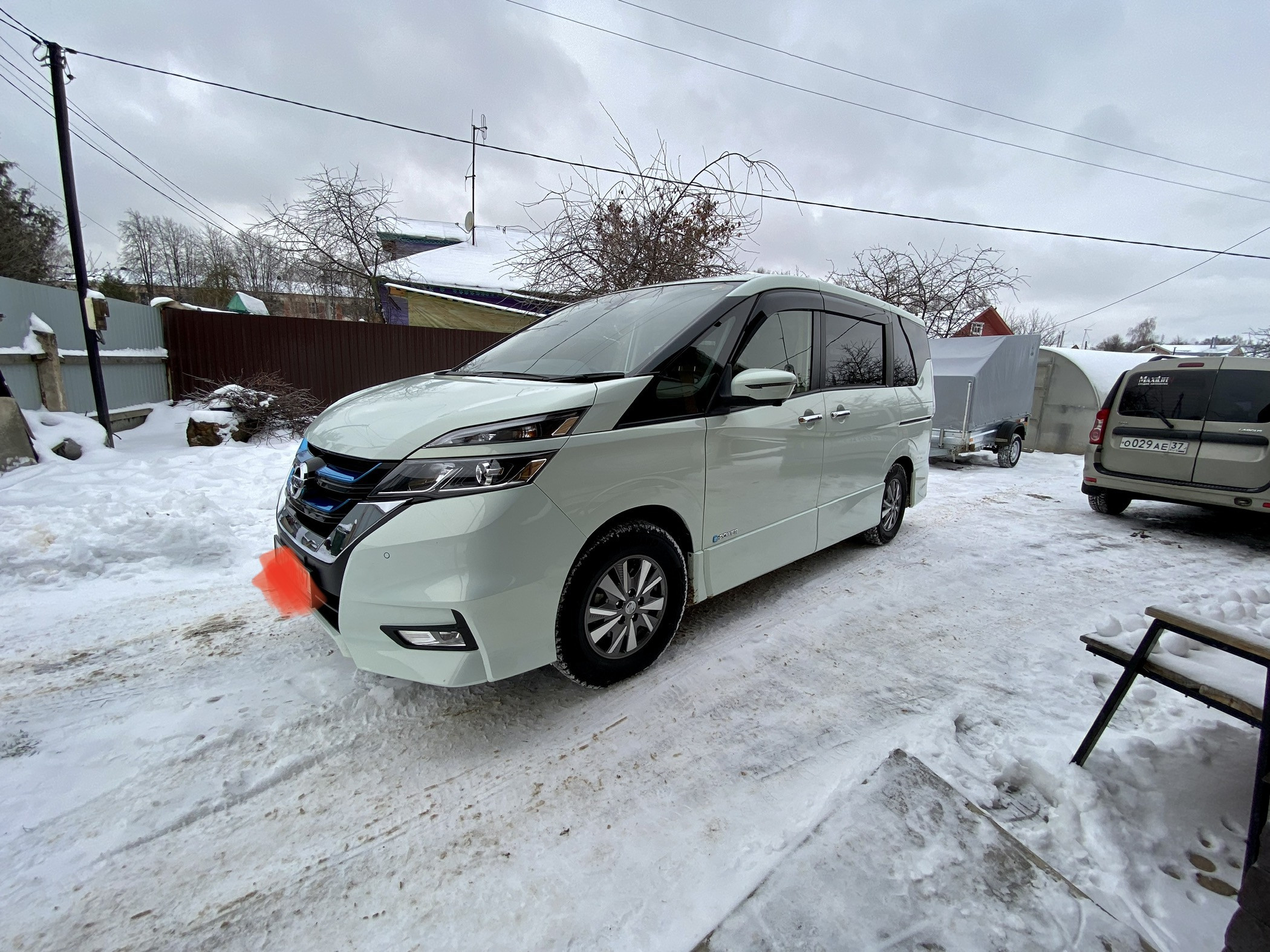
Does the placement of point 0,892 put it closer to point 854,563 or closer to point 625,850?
point 625,850

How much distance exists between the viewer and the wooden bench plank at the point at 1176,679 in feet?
5.95

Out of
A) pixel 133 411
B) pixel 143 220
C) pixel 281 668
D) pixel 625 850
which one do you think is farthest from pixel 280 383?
pixel 143 220

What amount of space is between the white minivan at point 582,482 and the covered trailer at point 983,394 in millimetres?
6558

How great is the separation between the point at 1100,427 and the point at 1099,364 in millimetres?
8241

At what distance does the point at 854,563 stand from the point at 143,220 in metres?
49.7

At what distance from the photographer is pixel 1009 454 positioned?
33.5ft

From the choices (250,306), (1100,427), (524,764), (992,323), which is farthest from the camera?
(992,323)

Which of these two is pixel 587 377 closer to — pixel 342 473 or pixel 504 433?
pixel 504 433

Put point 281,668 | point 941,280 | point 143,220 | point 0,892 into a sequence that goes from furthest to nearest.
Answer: point 143,220 < point 941,280 < point 281,668 < point 0,892

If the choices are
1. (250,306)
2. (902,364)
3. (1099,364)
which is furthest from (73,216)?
(1099,364)

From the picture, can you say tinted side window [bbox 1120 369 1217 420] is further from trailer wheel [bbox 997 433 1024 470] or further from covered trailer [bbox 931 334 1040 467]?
trailer wheel [bbox 997 433 1024 470]

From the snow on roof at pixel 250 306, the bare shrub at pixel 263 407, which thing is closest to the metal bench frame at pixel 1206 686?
the bare shrub at pixel 263 407

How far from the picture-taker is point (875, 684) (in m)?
2.90

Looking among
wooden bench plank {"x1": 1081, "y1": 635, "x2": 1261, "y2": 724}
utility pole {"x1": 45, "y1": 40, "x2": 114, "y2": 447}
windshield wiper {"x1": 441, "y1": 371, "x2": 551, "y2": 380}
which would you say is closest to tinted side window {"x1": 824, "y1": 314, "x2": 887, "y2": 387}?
windshield wiper {"x1": 441, "y1": 371, "x2": 551, "y2": 380}
